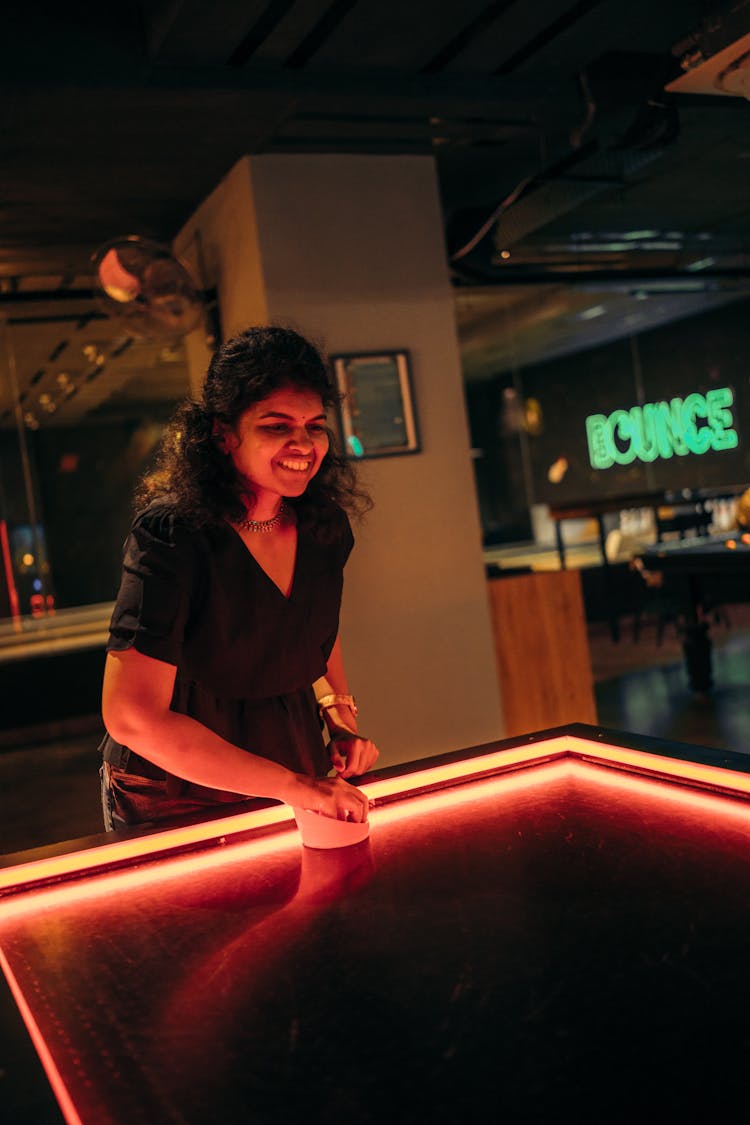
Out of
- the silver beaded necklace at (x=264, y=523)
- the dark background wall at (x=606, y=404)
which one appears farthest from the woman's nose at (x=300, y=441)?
the dark background wall at (x=606, y=404)

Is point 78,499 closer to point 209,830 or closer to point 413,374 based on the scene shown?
point 413,374

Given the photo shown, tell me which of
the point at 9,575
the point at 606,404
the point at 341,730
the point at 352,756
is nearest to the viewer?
the point at 352,756

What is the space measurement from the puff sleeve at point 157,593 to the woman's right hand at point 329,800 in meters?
0.31

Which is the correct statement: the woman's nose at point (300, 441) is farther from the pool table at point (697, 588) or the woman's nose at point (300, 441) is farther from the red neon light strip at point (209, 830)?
the pool table at point (697, 588)

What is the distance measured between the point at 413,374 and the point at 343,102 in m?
1.30

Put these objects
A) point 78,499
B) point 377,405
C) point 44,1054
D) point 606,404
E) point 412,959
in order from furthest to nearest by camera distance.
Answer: point 606,404, point 78,499, point 377,405, point 412,959, point 44,1054

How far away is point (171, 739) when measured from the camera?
4.81 ft

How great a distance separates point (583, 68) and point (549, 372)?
304 inches

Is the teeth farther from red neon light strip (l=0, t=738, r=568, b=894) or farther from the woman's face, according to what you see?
red neon light strip (l=0, t=738, r=568, b=894)

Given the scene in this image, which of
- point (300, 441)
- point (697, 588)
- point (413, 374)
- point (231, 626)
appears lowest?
point (697, 588)

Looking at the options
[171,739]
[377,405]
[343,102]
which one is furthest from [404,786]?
[377,405]

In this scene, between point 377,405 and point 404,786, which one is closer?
point 404,786

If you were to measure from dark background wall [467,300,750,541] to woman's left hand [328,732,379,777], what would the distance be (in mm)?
9078

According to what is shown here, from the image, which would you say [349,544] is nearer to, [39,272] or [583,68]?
[583,68]
